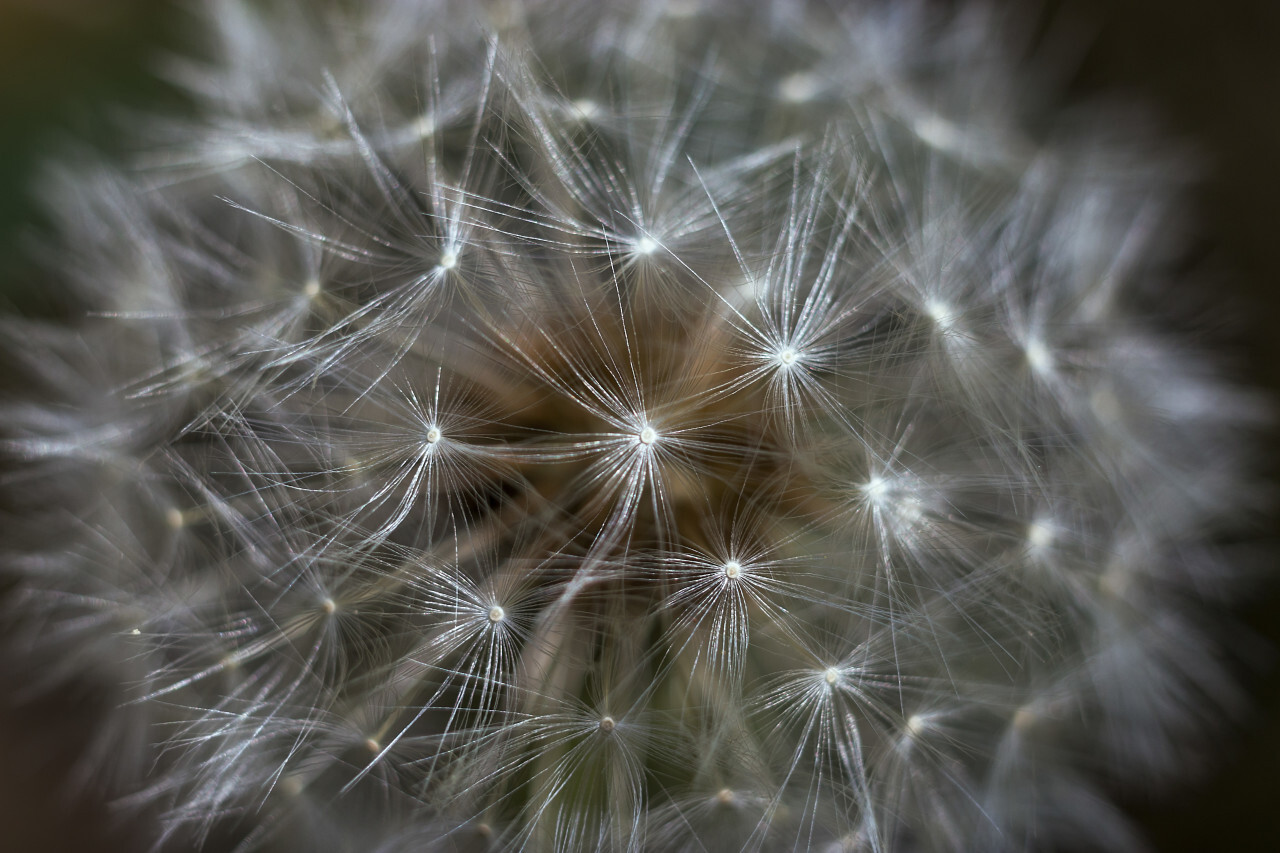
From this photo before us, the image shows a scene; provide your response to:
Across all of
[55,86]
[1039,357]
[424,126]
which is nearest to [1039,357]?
[1039,357]

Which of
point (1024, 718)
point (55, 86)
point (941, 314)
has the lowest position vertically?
point (1024, 718)

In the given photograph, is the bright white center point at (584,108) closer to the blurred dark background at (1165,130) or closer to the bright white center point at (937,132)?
the bright white center point at (937,132)

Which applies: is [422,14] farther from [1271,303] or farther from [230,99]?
[1271,303]

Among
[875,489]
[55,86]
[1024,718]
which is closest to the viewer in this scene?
[875,489]

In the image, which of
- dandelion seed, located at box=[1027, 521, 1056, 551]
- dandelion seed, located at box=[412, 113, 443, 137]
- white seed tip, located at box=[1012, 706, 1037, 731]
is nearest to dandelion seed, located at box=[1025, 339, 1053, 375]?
dandelion seed, located at box=[1027, 521, 1056, 551]

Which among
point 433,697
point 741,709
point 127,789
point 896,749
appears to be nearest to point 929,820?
point 896,749

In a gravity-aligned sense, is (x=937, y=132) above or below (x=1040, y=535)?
above

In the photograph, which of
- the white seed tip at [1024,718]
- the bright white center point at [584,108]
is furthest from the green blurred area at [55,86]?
the white seed tip at [1024,718]

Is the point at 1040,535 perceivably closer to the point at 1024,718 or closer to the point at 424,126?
the point at 1024,718
